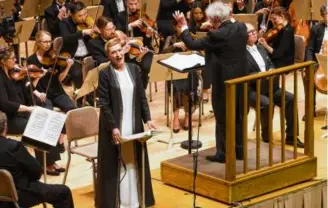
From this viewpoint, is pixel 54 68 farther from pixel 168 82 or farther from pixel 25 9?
pixel 25 9

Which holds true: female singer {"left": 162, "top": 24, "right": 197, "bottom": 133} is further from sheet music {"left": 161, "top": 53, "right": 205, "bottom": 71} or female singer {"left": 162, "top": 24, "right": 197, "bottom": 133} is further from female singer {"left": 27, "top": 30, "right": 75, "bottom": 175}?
sheet music {"left": 161, "top": 53, "right": 205, "bottom": 71}

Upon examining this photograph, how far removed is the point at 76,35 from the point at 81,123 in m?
2.39

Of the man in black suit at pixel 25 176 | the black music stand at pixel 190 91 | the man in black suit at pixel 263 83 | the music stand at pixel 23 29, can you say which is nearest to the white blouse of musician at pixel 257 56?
the man in black suit at pixel 263 83

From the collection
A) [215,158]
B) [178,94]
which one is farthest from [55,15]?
[215,158]

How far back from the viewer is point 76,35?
8.86m

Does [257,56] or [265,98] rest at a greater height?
[257,56]

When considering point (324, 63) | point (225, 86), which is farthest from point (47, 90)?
point (324, 63)

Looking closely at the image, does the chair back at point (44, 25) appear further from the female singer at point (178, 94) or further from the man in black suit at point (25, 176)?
the man in black suit at point (25, 176)

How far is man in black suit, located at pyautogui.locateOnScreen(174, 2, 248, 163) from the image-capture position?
6.28 meters

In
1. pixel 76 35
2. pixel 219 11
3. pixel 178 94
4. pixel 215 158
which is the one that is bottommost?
pixel 215 158

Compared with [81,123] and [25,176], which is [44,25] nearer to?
[81,123]

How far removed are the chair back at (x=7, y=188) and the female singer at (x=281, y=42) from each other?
3705 mm

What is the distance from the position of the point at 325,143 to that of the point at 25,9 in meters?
4.30

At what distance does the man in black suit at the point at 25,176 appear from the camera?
17.8 ft
